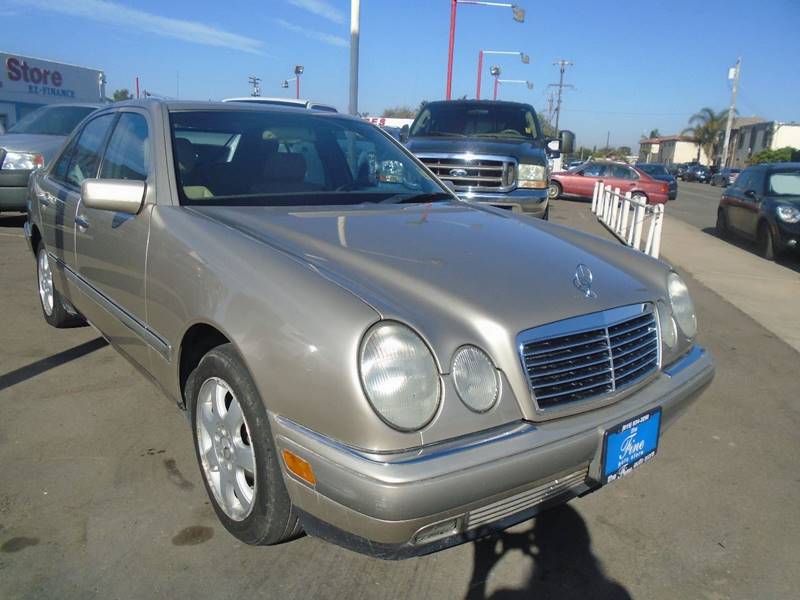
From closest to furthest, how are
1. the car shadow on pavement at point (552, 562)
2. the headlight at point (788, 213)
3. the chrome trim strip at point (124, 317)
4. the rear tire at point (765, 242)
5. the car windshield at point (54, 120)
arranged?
the car shadow on pavement at point (552, 562), the chrome trim strip at point (124, 317), the headlight at point (788, 213), the car windshield at point (54, 120), the rear tire at point (765, 242)

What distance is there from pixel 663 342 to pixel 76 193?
3.24m

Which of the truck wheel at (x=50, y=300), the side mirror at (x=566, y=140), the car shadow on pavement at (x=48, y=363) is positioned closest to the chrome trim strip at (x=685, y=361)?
the car shadow on pavement at (x=48, y=363)

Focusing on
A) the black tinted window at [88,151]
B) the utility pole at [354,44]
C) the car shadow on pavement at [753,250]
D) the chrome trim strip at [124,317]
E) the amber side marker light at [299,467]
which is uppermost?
the utility pole at [354,44]

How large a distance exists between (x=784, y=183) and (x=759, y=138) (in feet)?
217

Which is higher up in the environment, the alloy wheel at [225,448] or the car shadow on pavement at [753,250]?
the alloy wheel at [225,448]

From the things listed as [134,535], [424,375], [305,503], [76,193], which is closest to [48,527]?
[134,535]

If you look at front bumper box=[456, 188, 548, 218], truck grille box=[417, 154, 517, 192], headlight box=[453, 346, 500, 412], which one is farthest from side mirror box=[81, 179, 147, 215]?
truck grille box=[417, 154, 517, 192]

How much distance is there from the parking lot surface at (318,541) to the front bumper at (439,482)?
1.33 feet

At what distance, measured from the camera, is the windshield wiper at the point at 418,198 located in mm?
3371

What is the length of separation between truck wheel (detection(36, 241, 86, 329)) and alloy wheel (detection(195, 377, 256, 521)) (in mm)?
2416

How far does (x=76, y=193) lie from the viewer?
3.73 metres

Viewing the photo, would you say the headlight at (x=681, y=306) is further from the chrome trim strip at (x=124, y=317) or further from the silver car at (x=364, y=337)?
the chrome trim strip at (x=124, y=317)

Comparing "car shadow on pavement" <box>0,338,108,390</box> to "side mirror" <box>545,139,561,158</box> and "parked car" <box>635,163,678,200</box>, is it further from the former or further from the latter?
"parked car" <box>635,163,678,200</box>

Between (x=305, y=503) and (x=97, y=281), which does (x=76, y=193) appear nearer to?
(x=97, y=281)
